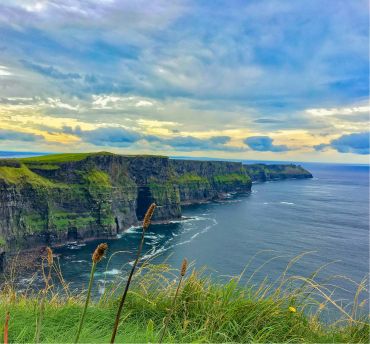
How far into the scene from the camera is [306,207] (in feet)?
448

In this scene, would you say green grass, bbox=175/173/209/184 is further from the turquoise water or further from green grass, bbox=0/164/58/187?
green grass, bbox=0/164/58/187

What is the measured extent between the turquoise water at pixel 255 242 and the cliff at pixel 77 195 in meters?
7.06

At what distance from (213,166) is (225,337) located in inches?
7315

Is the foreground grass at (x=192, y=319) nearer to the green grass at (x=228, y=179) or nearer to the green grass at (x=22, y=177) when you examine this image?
the green grass at (x=22, y=177)

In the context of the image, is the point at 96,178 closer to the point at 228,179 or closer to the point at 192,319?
the point at 228,179

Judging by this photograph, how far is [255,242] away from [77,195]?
161ft

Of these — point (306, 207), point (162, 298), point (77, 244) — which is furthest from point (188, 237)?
point (162, 298)

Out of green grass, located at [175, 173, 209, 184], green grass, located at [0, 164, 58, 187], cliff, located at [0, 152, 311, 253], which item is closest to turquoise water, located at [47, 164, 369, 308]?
cliff, located at [0, 152, 311, 253]

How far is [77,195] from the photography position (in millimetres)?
98875

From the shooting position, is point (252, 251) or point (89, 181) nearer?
point (252, 251)

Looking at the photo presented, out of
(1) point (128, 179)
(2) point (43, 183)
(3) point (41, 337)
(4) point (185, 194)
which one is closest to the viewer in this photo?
(3) point (41, 337)

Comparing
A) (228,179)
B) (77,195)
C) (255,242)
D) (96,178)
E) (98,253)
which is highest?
(98,253)

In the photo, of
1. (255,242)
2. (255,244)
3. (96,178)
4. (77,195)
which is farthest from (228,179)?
(255,244)

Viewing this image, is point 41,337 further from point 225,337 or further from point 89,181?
point 89,181
